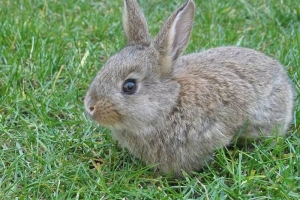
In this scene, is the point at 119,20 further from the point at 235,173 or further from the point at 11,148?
the point at 235,173

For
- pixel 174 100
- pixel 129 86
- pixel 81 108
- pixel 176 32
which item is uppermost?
pixel 176 32

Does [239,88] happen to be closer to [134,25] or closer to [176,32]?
[176,32]

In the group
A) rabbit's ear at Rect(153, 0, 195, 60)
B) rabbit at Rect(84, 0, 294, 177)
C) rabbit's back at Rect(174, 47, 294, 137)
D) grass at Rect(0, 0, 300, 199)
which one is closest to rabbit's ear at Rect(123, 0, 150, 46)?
rabbit at Rect(84, 0, 294, 177)

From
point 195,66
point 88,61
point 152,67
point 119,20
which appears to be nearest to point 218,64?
point 195,66

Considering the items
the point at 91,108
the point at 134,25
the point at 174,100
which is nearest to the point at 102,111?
the point at 91,108

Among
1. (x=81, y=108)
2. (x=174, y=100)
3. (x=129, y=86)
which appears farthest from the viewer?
(x=81, y=108)

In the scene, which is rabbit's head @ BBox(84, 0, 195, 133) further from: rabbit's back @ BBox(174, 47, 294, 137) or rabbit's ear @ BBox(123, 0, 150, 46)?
rabbit's back @ BBox(174, 47, 294, 137)
